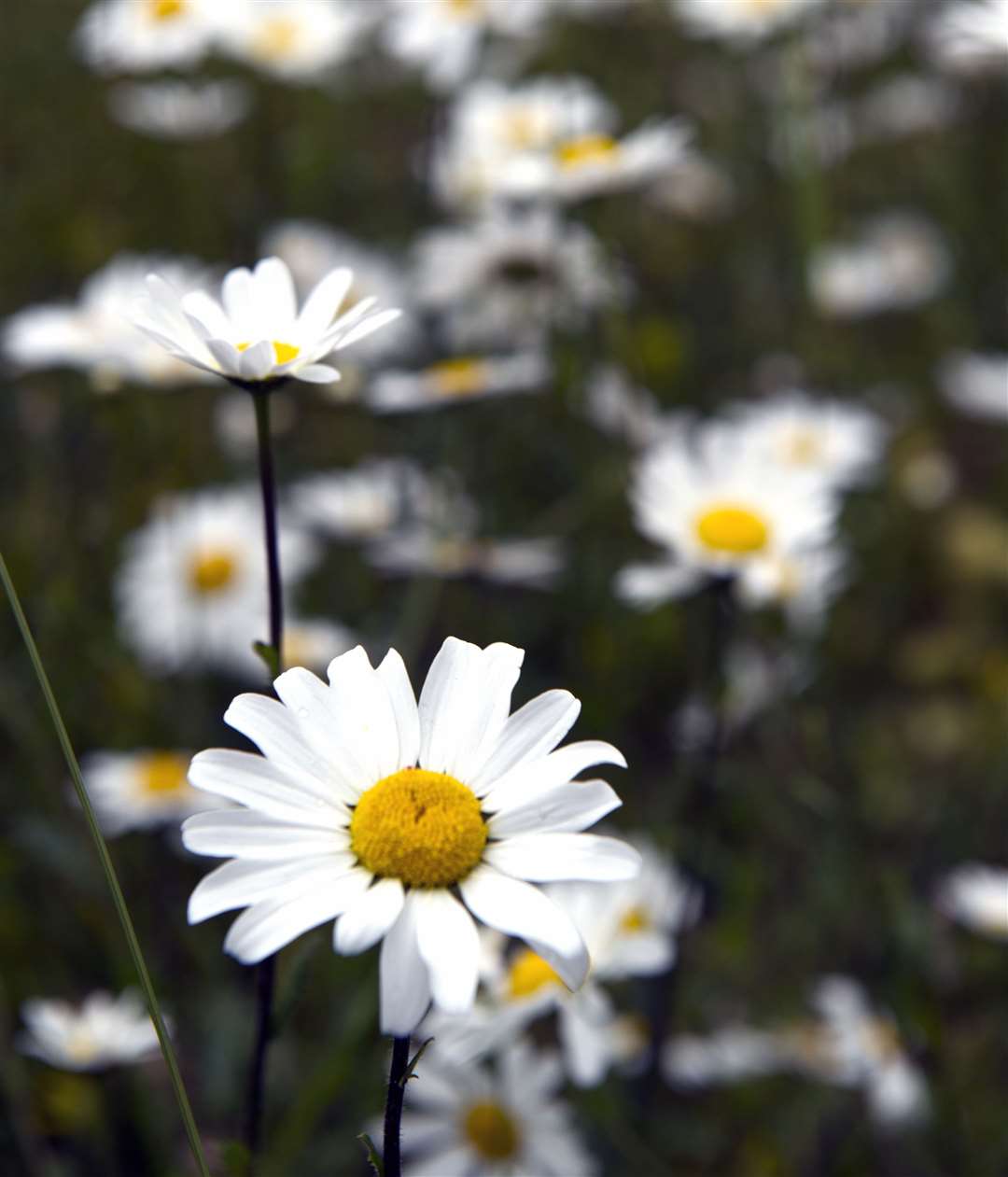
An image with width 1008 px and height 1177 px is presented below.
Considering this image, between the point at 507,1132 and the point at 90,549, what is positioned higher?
the point at 90,549

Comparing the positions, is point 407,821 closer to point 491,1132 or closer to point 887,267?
point 491,1132

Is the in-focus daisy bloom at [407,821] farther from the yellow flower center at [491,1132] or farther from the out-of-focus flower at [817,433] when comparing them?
the out-of-focus flower at [817,433]

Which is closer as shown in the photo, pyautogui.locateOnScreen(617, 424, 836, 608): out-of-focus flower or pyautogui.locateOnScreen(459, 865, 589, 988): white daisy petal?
pyautogui.locateOnScreen(459, 865, 589, 988): white daisy petal

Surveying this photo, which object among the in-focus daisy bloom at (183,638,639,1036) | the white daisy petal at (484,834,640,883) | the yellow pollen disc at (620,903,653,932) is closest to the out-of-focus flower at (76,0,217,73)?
the yellow pollen disc at (620,903,653,932)

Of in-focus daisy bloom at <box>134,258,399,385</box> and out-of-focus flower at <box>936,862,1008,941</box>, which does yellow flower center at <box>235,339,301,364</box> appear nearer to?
in-focus daisy bloom at <box>134,258,399,385</box>

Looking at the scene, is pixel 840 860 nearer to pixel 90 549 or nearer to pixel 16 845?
pixel 16 845

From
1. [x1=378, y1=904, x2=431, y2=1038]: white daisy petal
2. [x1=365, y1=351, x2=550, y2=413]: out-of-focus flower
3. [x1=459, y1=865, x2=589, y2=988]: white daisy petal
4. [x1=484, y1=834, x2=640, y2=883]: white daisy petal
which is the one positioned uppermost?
[x1=365, y1=351, x2=550, y2=413]: out-of-focus flower

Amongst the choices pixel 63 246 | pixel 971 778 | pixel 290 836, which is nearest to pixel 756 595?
pixel 971 778
